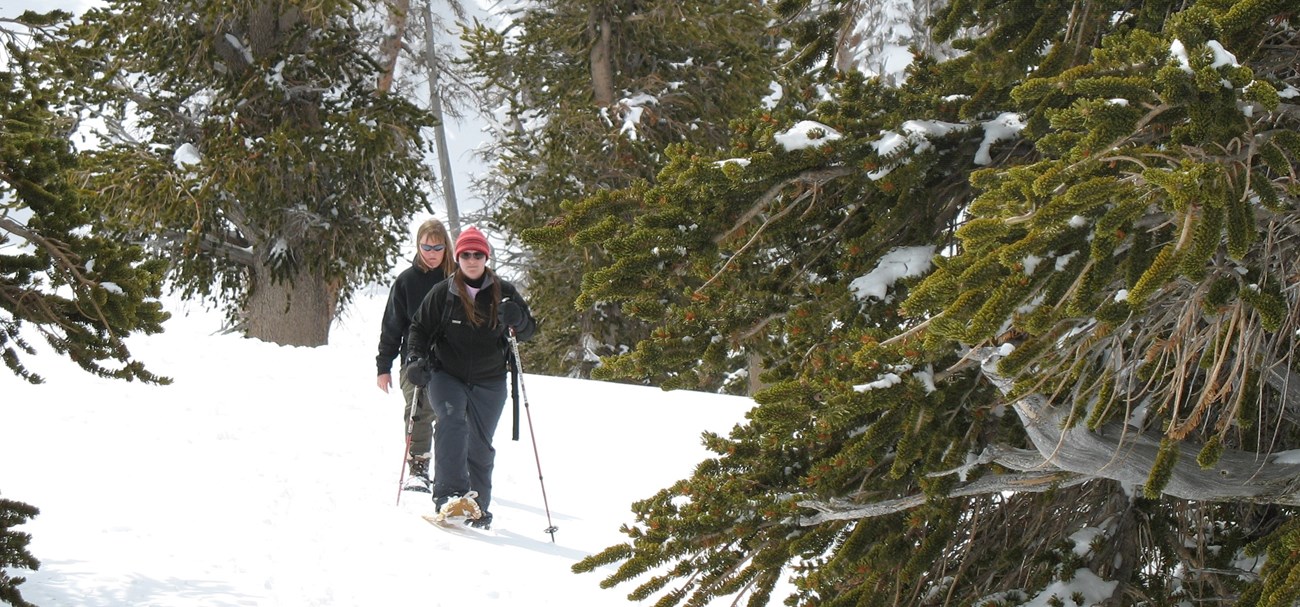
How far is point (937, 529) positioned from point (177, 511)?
4.74 m

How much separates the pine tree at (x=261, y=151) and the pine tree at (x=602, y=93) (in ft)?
5.55

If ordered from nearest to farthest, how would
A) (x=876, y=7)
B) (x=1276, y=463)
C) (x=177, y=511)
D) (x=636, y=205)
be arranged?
(x=1276, y=463), (x=636, y=205), (x=177, y=511), (x=876, y=7)

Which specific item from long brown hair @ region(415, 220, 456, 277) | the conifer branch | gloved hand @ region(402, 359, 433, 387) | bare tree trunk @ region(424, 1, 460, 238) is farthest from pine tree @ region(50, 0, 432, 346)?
the conifer branch

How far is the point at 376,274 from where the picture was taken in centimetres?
1669

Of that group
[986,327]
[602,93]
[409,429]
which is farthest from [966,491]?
[602,93]

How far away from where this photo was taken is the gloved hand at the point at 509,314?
7.09 metres

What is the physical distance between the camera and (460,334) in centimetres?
721

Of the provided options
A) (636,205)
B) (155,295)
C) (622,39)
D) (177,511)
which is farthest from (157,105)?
(636,205)

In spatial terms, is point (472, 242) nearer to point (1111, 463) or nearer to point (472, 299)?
point (472, 299)

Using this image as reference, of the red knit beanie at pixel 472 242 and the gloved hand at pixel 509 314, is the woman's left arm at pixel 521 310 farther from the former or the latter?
the red knit beanie at pixel 472 242

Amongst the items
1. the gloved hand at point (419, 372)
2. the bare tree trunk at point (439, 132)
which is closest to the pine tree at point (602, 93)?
the bare tree trunk at point (439, 132)

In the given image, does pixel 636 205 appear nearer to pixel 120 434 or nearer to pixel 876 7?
pixel 120 434

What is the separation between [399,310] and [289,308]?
9090 mm

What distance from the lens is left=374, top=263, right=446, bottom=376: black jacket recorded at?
7773 millimetres
